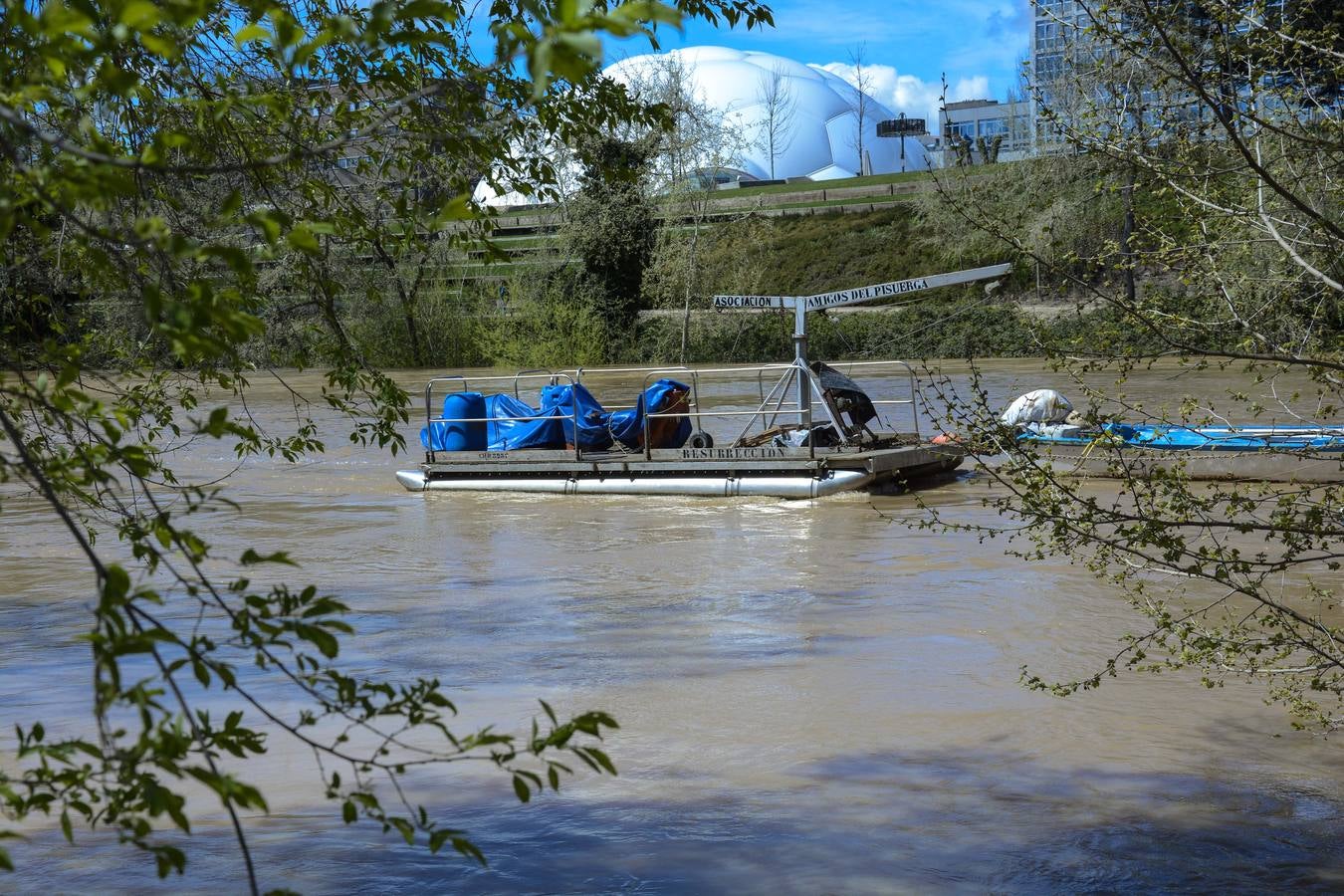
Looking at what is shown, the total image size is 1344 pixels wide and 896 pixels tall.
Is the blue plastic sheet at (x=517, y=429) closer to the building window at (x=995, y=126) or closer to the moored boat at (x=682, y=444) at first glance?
the moored boat at (x=682, y=444)

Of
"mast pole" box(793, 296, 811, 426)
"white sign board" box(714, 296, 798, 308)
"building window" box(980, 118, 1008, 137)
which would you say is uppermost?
"building window" box(980, 118, 1008, 137)

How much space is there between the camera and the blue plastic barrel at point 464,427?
737 inches

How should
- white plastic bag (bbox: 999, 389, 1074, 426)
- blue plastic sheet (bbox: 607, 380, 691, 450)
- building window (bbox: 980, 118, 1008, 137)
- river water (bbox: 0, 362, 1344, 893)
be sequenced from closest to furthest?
river water (bbox: 0, 362, 1344, 893) < blue plastic sheet (bbox: 607, 380, 691, 450) < white plastic bag (bbox: 999, 389, 1074, 426) < building window (bbox: 980, 118, 1008, 137)

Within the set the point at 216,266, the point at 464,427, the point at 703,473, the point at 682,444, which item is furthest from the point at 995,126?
the point at 216,266

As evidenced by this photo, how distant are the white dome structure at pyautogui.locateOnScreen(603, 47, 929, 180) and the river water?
9043cm

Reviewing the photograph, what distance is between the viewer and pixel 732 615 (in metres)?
10.4

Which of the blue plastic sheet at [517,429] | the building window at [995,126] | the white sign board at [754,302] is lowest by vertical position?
the blue plastic sheet at [517,429]

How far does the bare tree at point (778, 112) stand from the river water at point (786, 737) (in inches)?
3578

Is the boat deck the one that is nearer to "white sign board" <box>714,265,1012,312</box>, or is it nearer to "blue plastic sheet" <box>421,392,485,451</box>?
"blue plastic sheet" <box>421,392,485,451</box>

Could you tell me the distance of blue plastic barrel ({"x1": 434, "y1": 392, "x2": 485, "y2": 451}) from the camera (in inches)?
737

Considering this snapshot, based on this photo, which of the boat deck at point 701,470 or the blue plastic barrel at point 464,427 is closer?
the boat deck at point 701,470

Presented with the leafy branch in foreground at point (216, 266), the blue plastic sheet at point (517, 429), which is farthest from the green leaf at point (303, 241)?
the blue plastic sheet at point (517, 429)

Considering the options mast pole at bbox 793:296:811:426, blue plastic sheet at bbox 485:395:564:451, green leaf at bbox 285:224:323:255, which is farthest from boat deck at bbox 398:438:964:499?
green leaf at bbox 285:224:323:255

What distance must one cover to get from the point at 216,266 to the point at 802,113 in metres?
108
